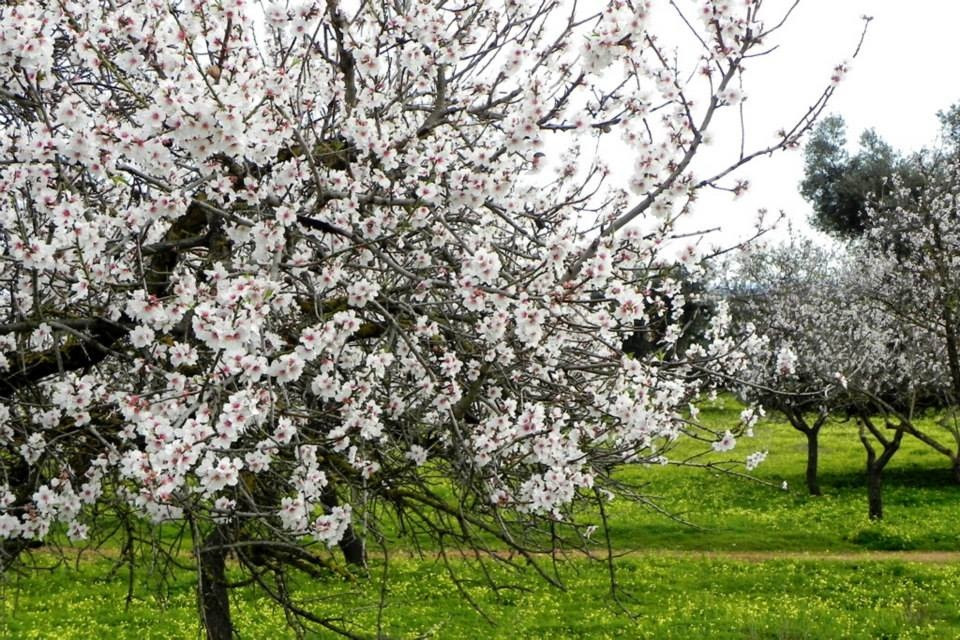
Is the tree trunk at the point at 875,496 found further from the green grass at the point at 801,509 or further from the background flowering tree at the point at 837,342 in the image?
the green grass at the point at 801,509

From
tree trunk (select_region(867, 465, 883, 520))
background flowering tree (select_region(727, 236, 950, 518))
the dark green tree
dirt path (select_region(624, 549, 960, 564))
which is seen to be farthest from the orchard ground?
the dark green tree

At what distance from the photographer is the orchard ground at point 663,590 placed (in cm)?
1362

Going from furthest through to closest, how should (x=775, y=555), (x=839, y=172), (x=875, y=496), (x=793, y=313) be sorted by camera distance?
(x=839, y=172) < (x=793, y=313) < (x=875, y=496) < (x=775, y=555)

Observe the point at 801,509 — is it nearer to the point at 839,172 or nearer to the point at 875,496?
the point at 875,496

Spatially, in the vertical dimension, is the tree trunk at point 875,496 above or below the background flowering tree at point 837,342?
below

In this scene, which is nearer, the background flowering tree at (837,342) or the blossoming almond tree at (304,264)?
the blossoming almond tree at (304,264)

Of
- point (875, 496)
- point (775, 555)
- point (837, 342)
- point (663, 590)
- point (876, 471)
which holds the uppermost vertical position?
point (837, 342)

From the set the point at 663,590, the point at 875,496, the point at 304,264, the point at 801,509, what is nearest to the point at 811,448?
the point at 801,509

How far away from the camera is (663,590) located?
53.7 ft

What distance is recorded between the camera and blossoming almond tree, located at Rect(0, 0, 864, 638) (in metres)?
4.73

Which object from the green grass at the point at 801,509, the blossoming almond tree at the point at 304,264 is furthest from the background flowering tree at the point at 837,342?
the blossoming almond tree at the point at 304,264

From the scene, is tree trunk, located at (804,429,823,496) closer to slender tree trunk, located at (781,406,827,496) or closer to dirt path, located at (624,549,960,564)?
slender tree trunk, located at (781,406,827,496)

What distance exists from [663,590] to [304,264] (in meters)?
12.9

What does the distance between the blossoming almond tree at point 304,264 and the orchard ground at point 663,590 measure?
3.20 meters
